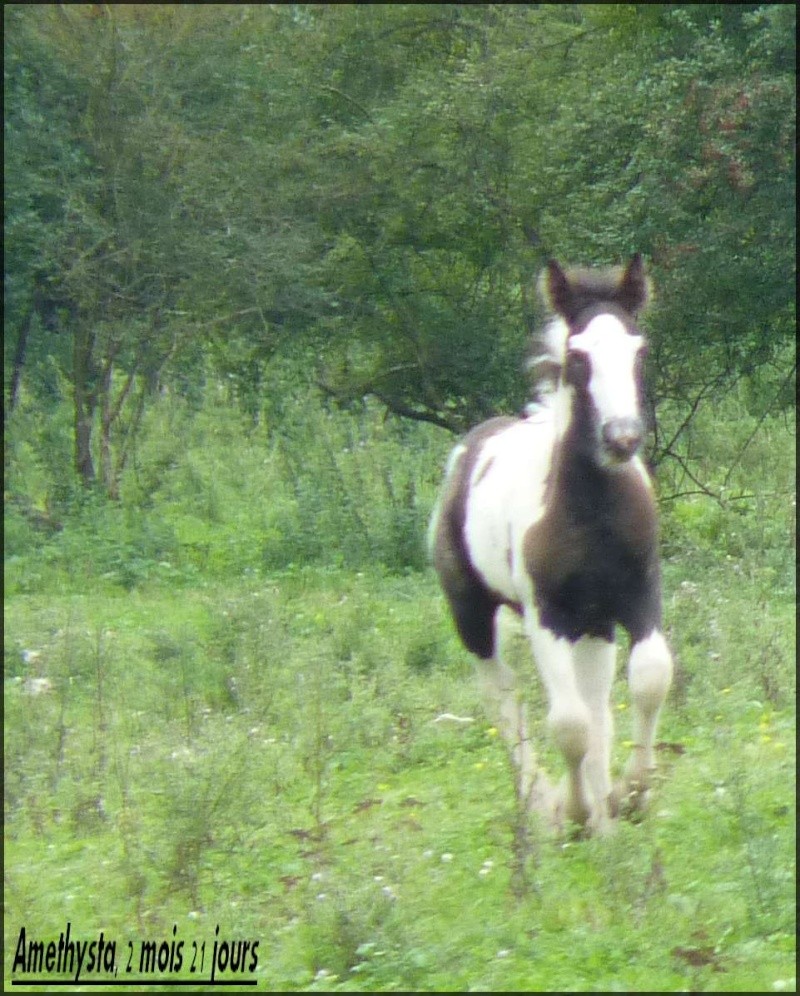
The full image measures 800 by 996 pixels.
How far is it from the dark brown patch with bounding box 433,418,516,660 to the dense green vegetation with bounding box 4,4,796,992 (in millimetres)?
618

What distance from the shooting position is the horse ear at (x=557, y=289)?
20.6 feet

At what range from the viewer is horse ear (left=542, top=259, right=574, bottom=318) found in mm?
6277

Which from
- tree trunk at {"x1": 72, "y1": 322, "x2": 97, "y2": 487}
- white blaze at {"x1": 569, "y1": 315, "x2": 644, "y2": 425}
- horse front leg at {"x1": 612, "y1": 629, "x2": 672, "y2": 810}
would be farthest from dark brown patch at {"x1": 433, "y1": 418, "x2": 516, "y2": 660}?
tree trunk at {"x1": 72, "y1": 322, "x2": 97, "y2": 487}

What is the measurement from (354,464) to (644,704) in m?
11.3

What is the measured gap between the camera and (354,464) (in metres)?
17.2

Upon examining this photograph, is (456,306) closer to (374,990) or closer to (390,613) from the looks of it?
(390,613)

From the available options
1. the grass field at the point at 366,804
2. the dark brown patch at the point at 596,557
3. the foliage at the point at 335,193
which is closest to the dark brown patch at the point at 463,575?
the grass field at the point at 366,804

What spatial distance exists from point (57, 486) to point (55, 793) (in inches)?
443

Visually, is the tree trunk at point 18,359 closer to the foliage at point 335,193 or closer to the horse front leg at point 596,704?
the foliage at point 335,193

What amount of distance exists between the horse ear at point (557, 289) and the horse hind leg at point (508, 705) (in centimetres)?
184

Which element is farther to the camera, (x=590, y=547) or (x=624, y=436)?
(x=590, y=547)

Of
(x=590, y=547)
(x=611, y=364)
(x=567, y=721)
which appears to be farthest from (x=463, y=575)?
(x=611, y=364)

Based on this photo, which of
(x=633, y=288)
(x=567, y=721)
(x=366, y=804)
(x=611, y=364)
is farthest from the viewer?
(x=366, y=804)

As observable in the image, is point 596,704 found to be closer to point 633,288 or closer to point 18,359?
point 633,288
